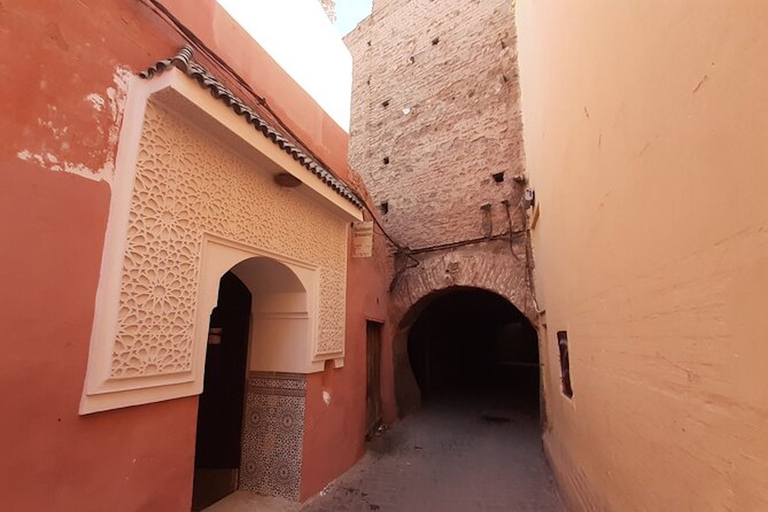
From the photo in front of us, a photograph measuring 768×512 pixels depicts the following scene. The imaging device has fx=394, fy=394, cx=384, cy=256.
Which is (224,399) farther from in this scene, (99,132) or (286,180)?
(99,132)

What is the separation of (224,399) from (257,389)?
493 mm

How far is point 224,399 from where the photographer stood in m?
4.27

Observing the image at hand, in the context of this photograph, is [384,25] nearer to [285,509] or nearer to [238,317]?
[238,317]

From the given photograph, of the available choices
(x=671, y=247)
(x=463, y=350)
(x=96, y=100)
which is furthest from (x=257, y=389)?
(x=463, y=350)

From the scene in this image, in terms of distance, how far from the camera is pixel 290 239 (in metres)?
3.83

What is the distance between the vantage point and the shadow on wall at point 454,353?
24.1 feet

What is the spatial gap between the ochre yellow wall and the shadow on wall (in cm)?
434

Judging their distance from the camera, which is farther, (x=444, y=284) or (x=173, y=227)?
(x=444, y=284)

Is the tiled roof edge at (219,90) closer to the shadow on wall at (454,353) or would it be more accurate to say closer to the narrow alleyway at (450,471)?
the narrow alleyway at (450,471)

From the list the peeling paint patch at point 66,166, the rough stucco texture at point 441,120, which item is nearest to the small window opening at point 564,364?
the rough stucco texture at point 441,120

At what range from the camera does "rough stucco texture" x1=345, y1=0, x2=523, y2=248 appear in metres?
6.82

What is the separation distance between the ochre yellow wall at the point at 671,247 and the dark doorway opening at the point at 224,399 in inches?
130

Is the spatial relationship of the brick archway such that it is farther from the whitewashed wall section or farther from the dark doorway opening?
the whitewashed wall section

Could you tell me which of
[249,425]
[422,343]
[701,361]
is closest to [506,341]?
[422,343]
